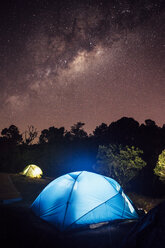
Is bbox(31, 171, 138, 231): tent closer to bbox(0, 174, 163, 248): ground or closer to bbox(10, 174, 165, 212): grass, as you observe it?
bbox(0, 174, 163, 248): ground

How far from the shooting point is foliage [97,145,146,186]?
11.2 m

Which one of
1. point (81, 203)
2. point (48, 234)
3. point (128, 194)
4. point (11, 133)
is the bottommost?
point (128, 194)

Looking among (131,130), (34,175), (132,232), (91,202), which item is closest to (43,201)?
(91,202)

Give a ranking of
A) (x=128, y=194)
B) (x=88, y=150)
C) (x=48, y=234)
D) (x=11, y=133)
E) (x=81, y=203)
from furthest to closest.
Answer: (x=11, y=133) → (x=88, y=150) → (x=128, y=194) → (x=81, y=203) → (x=48, y=234)

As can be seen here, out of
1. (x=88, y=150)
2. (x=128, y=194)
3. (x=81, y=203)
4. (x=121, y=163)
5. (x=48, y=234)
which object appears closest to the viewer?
(x=48, y=234)

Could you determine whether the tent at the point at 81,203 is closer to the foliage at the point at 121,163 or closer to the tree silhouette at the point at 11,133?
the foliage at the point at 121,163

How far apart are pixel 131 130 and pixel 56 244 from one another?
2595 cm

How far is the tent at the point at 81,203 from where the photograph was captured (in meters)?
4.31

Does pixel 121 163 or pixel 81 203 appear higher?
pixel 81 203

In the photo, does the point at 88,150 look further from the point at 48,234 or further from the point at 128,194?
the point at 48,234

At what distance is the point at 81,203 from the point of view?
4.54m

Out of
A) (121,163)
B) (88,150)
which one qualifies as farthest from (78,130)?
(121,163)

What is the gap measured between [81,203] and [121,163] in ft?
24.2

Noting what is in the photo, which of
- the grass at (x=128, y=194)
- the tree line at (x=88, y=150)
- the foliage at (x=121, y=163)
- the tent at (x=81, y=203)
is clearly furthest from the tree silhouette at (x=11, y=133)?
the tent at (x=81, y=203)
